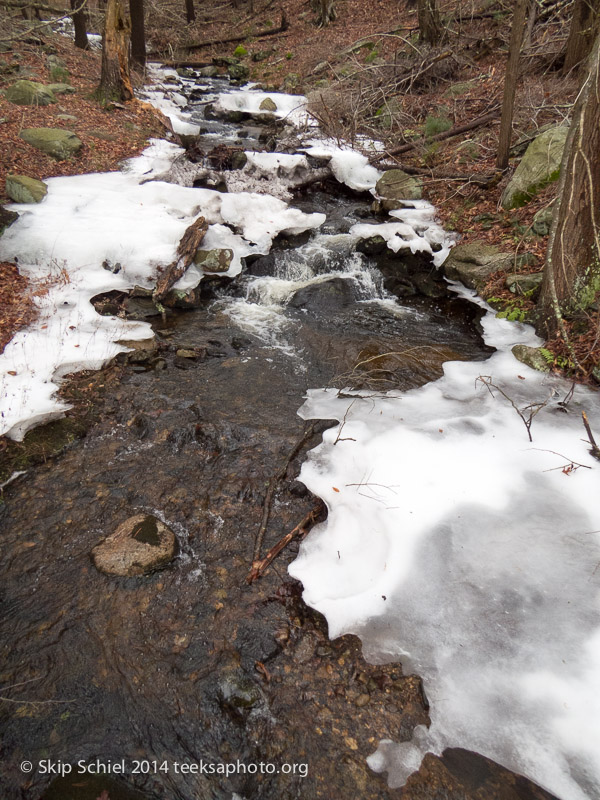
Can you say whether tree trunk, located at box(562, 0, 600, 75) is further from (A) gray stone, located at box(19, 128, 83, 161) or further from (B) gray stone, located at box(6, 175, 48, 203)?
(B) gray stone, located at box(6, 175, 48, 203)

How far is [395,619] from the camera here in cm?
312

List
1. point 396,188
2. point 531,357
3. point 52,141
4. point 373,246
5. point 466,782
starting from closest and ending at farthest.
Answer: point 466,782
point 531,357
point 373,246
point 52,141
point 396,188

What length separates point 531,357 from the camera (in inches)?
214

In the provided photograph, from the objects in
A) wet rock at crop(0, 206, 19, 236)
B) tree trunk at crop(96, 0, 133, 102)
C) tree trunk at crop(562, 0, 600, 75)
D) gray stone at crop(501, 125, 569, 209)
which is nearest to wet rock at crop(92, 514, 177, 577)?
wet rock at crop(0, 206, 19, 236)

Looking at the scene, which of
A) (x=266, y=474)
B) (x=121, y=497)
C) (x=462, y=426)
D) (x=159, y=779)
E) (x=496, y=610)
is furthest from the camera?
(x=462, y=426)

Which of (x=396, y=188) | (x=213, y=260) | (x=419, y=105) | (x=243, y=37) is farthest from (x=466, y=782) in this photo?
(x=243, y=37)

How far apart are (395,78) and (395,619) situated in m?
14.3

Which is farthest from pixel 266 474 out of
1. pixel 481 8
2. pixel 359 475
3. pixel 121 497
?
pixel 481 8

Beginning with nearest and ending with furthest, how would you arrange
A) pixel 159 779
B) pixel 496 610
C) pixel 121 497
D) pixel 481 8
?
pixel 159 779, pixel 496 610, pixel 121 497, pixel 481 8

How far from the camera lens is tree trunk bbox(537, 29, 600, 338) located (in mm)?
4492

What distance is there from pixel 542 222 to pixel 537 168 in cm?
136

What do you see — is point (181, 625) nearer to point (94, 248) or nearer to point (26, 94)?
point (94, 248)

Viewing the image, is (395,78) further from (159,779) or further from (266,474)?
(159,779)

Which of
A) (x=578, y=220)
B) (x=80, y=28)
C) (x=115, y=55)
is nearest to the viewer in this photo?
(x=578, y=220)
